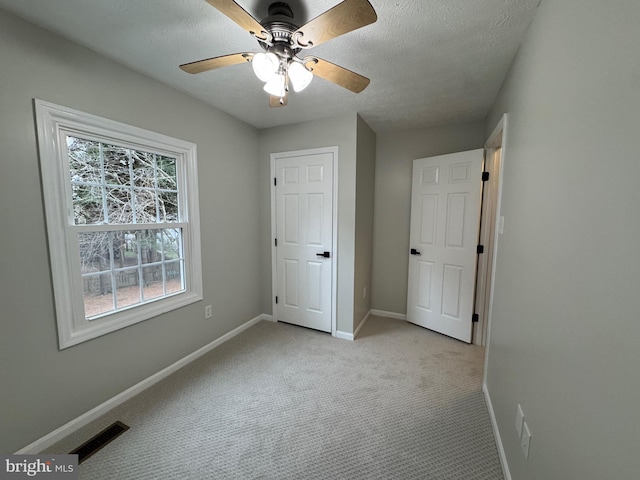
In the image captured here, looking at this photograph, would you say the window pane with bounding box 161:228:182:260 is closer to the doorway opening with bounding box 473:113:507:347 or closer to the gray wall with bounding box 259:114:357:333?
the gray wall with bounding box 259:114:357:333

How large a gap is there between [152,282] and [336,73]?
2072 millimetres

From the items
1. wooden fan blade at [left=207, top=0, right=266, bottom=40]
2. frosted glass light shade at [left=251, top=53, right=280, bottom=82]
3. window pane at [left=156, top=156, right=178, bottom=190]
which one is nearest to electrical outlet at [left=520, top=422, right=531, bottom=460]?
frosted glass light shade at [left=251, top=53, right=280, bottom=82]

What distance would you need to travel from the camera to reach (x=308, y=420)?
1.65 meters

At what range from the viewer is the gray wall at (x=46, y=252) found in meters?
1.28

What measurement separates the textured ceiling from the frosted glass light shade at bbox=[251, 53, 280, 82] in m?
0.31

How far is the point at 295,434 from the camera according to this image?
1539 millimetres

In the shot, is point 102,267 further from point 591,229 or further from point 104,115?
point 591,229

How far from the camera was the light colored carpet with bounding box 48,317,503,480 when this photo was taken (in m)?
1.34

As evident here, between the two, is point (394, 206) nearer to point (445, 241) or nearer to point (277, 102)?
point (445, 241)

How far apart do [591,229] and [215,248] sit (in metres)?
2.59

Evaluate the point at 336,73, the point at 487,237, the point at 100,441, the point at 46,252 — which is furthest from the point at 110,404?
the point at 487,237

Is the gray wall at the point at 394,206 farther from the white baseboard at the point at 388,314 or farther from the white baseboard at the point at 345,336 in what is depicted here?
the white baseboard at the point at 345,336

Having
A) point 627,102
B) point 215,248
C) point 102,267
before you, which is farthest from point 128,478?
point 627,102

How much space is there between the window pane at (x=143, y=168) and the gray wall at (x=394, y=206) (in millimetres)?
2455
